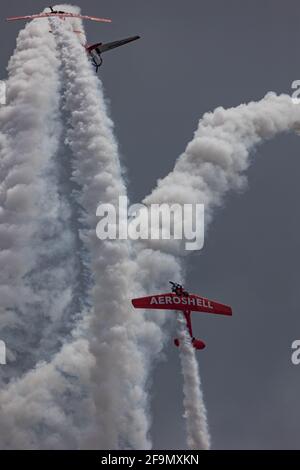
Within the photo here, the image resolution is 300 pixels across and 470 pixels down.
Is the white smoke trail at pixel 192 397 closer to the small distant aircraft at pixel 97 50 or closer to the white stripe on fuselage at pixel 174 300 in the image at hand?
the white stripe on fuselage at pixel 174 300

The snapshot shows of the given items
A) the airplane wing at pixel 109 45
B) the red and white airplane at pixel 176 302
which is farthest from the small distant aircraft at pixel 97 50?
the red and white airplane at pixel 176 302

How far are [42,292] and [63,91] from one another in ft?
54.0

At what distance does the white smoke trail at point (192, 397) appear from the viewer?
4119 inches

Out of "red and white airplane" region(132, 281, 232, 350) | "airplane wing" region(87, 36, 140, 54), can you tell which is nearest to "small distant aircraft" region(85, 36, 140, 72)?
"airplane wing" region(87, 36, 140, 54)

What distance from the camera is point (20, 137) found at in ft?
376
